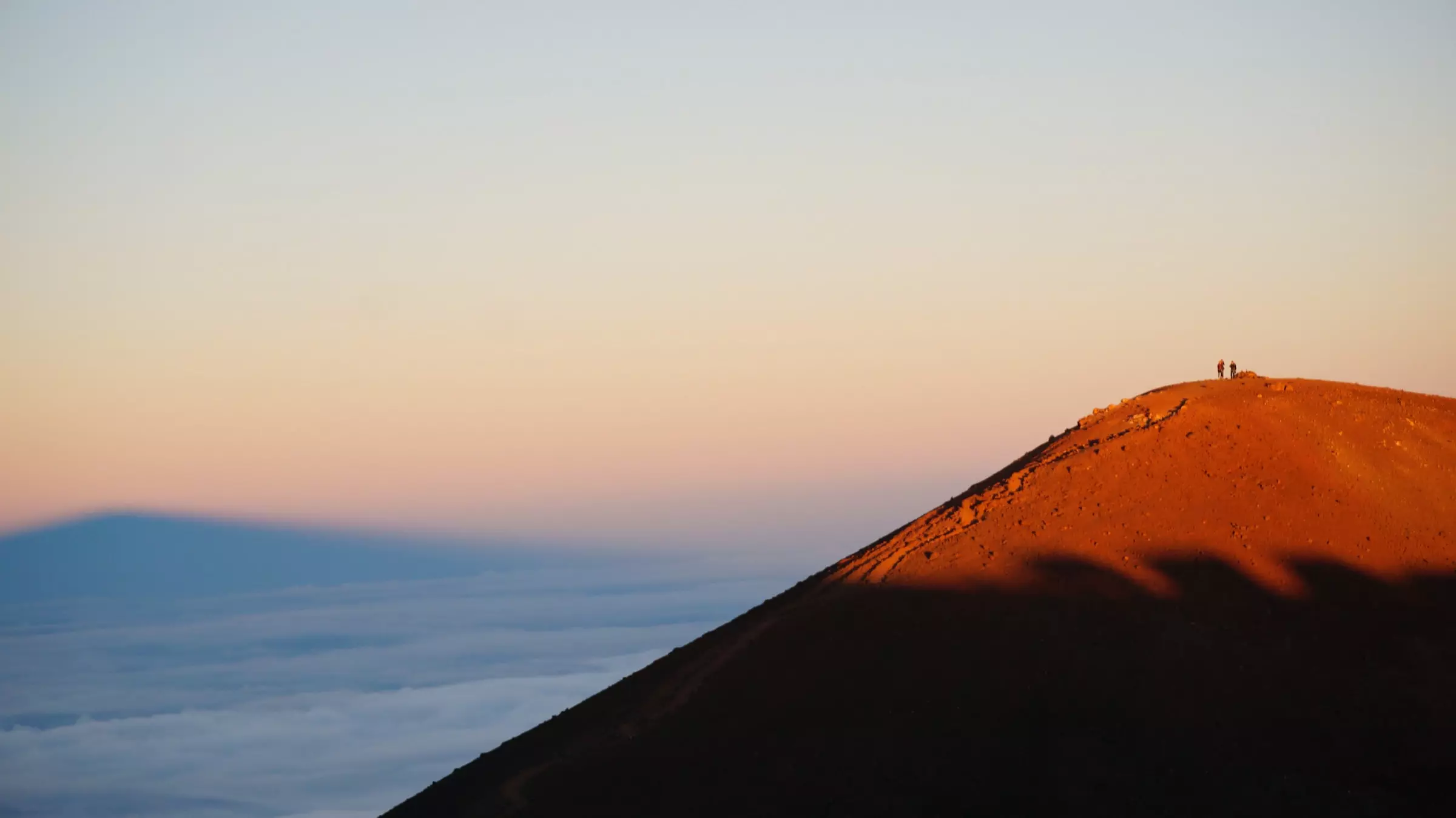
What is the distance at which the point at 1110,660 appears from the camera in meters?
49.9

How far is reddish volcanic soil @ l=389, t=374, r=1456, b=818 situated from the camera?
153 ft

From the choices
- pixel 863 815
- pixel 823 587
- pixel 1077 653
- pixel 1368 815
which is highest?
pixel 823 587

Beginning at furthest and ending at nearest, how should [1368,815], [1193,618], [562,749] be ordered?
A: [562,749]
[1193,618]
[1368,815]

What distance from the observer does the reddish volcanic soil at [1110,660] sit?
4666 centimetres

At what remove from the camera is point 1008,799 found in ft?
151

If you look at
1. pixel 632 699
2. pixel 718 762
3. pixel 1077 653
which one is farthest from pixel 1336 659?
pixel 632 699

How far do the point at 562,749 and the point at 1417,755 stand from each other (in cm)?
2951

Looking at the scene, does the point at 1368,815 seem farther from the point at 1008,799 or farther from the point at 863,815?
the point at 863,815

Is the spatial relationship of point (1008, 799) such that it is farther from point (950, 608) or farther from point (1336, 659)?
point (1336, 659)

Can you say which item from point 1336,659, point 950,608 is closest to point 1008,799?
point 950,608

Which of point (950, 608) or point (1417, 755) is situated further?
point (950, 608)

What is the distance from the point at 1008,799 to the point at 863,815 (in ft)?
14.5

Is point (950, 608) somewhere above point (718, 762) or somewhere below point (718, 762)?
above

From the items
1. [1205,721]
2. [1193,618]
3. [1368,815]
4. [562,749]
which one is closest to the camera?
[1368,815]
